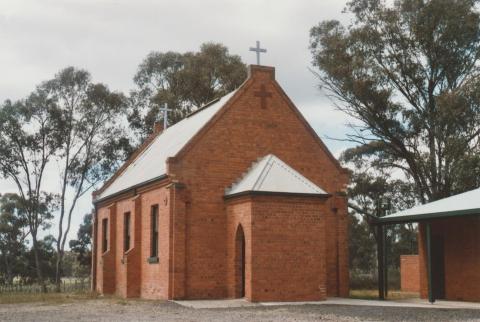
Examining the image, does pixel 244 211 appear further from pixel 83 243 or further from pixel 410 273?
pixel 83 243

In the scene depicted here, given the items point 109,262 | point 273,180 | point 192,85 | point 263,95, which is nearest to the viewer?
point 273,180

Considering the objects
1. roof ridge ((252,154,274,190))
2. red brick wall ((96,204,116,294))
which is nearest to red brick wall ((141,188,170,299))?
roof ridge ((252,154,274,190))

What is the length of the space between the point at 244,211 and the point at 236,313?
4.83 metres

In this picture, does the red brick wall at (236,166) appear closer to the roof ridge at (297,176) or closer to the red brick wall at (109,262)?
the roof ridge at (297,176)

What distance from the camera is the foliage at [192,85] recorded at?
45719 mm

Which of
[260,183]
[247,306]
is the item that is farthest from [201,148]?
[247,306]

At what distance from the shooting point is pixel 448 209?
802 inches

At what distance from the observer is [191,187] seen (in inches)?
864

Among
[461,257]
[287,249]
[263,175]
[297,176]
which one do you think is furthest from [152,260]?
[461,257]

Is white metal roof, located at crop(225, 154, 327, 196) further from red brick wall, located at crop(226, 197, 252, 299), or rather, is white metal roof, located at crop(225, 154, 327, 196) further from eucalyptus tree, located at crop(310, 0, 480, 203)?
eucalyptus tree, located at crop(310, 0, 480, 203)

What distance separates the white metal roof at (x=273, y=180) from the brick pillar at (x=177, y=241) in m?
1.72

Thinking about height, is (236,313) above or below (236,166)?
below

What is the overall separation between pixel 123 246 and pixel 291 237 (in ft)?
31.8

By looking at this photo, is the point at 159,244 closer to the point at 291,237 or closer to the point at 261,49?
the point at 291,237
